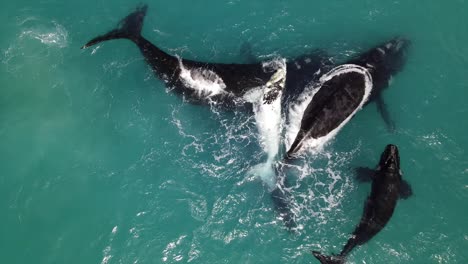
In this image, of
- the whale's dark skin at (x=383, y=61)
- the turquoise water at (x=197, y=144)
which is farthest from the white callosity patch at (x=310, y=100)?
the turquoise water at (x=197, y=144)

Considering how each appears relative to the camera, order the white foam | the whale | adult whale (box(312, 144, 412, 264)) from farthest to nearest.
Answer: the white foam < the whale < adult whale (box(312, 144, 412, 264))

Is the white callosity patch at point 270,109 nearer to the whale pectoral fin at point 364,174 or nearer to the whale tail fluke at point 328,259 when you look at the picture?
the whale pectoral fin at point 364,174

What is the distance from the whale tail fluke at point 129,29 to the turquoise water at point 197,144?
0.65 metres

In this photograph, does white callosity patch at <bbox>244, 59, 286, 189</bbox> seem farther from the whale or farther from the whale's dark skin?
the whale's dark skin

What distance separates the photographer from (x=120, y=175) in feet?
76.8

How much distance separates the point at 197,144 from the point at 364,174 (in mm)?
9459

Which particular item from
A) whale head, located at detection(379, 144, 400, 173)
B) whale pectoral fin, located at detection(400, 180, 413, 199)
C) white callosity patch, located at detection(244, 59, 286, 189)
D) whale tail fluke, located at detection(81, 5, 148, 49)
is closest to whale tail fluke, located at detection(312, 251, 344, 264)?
whale pectoral fin, located at detection(400, 180, 413, 199)

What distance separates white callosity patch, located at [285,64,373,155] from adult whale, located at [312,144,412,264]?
3.23 meters

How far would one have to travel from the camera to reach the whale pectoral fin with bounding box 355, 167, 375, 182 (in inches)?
874

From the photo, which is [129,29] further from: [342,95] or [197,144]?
[342,95]

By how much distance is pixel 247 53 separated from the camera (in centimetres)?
2625

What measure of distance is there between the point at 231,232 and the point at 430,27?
18.1 m

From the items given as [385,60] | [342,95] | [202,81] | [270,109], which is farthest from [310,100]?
[202,81]

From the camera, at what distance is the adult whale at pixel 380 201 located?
68.0ft
